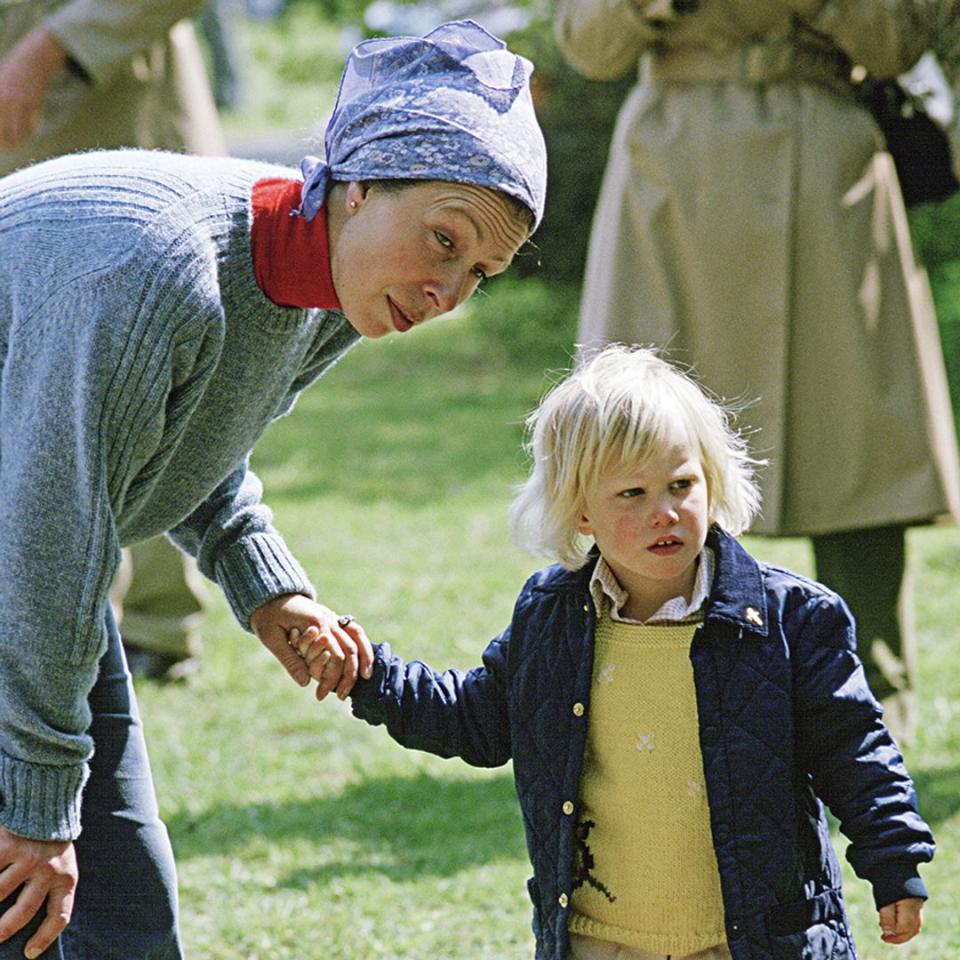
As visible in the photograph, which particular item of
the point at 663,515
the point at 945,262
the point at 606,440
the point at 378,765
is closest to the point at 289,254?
the point at 606,440

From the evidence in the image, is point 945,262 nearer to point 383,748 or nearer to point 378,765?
point 383,748

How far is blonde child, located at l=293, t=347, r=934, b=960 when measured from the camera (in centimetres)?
246

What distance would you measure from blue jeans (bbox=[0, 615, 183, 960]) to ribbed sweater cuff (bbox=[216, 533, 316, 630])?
196 mm

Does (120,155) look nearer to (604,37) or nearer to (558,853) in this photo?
(558,853)

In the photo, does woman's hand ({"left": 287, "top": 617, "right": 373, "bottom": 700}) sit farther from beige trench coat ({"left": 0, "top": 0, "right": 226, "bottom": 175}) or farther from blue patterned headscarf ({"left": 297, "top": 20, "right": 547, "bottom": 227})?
beige trench coat ({"left": 0, "top": 0, "right": 226, "bottom": 175})

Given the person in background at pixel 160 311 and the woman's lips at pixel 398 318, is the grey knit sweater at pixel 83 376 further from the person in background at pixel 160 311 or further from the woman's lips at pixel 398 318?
the woman's lips at pixel 398 318

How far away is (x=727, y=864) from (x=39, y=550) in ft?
3.34

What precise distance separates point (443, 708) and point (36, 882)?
0.68 metres

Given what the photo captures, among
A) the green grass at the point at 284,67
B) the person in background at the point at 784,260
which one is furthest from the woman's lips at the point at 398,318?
the green grass at the point at 284,67

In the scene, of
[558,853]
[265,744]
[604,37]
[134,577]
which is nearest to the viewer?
[558,853]

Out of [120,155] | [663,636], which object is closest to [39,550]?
[120,155]

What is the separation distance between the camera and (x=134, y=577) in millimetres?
Result: 5137

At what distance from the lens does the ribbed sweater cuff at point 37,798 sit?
2.24 metres

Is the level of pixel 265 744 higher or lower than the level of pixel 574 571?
lower
